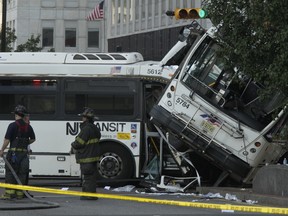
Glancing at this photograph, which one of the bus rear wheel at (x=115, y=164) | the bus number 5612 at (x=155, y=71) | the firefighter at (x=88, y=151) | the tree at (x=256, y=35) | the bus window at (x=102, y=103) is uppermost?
the tree at (x=256, y=35)

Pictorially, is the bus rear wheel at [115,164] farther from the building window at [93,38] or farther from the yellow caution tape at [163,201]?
the building window at [93,38]

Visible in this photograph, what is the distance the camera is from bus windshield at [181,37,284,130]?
15.1 m

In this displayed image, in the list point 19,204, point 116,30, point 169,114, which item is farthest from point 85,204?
point 116,30

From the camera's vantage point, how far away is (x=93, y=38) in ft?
236

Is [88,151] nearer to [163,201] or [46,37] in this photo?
[163,201]

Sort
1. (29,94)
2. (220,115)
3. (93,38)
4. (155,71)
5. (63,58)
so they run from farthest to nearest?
(93,38) → (63,58) → (29,94) → (155,71) → (220,115)

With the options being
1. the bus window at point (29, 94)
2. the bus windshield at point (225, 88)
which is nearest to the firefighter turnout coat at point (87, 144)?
the bus windshield at point (225, 88)

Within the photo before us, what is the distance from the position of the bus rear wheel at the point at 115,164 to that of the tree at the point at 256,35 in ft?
12.5

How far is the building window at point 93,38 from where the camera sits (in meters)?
71.8

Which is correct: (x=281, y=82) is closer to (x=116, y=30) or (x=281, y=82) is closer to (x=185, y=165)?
(x=185, y=165)

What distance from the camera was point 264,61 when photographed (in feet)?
46.2

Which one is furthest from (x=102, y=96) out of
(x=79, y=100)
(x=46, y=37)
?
(x=46, y=37)

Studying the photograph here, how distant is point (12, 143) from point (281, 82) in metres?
5.08

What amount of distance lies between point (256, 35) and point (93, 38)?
193ft
